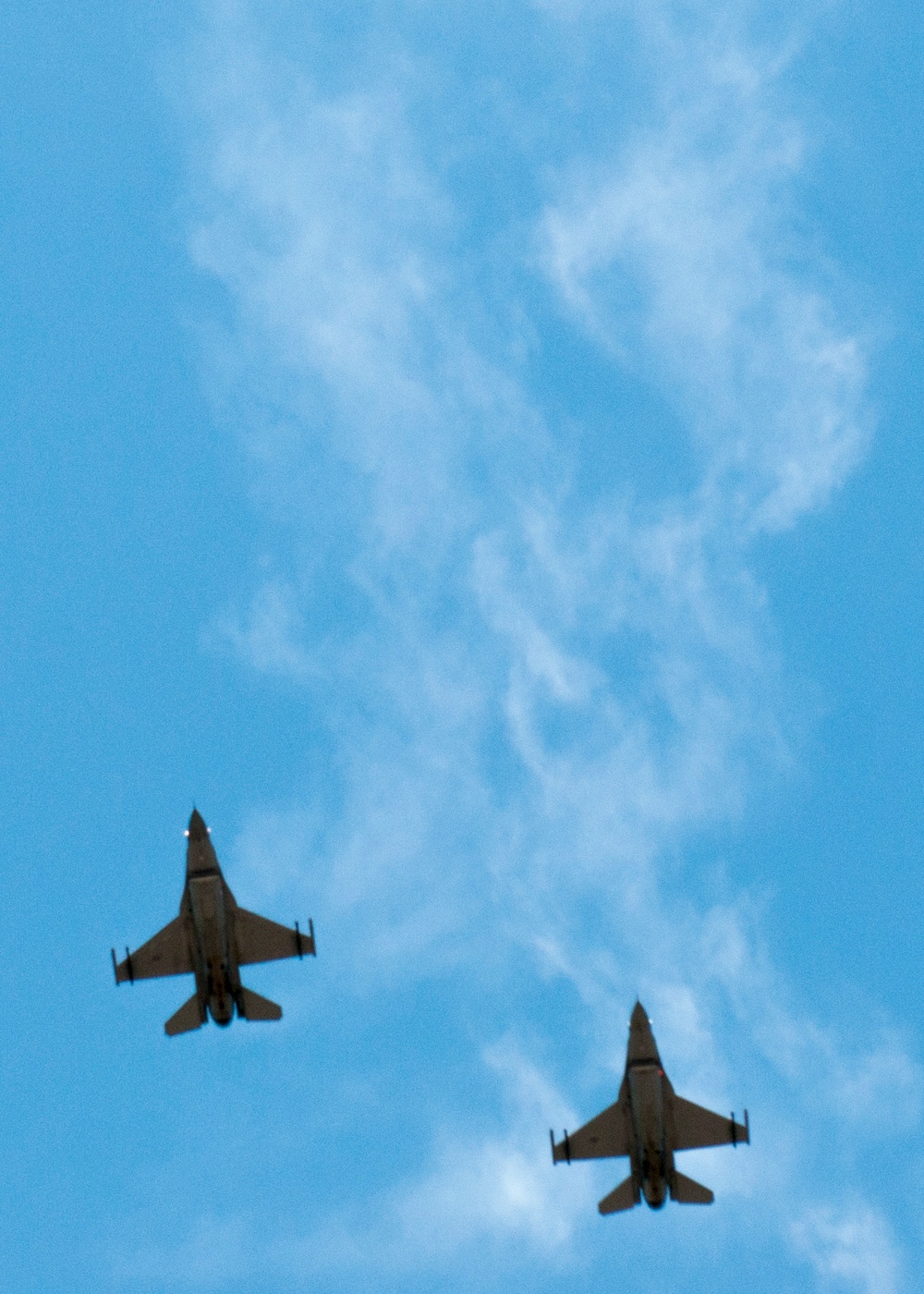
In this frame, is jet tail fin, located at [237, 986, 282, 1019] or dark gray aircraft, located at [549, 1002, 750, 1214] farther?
jet tail fin, located at [237, 986, 282, 1019]

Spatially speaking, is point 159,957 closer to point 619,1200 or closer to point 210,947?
point 210,947

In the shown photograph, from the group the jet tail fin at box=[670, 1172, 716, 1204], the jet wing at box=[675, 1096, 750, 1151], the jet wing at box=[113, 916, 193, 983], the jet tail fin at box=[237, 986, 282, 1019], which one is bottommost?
the jet tail fin at box=[670, 1172, 716, 1204]

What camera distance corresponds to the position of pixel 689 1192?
99875 mm

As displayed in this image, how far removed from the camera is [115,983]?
10219 centimetres

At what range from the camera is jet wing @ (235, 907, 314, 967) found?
102688 millimetres

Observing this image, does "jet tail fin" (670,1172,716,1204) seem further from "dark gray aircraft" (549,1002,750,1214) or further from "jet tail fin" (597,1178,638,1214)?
"jet tail fin" (597,1178,638,1214)

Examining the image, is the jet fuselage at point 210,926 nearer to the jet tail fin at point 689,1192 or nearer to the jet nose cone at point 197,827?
the jet nose cone at point 197,827

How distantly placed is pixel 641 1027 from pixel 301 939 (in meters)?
17.2

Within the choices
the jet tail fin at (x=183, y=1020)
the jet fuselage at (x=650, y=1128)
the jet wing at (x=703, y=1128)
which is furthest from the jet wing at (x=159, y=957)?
the jet wing at (x=703, y=1128)

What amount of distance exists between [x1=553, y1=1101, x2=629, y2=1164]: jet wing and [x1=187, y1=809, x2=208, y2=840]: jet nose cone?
2272 centimetres

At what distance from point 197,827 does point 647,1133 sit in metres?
24.4

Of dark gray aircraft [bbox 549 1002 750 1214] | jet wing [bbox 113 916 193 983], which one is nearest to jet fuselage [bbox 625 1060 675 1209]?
dark gray aircraft [bbox 549 1002 750 1214]

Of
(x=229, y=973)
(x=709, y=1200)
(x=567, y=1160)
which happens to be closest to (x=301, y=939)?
(x=229, y=973)

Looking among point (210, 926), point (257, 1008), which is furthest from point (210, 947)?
point (257, 1008)
